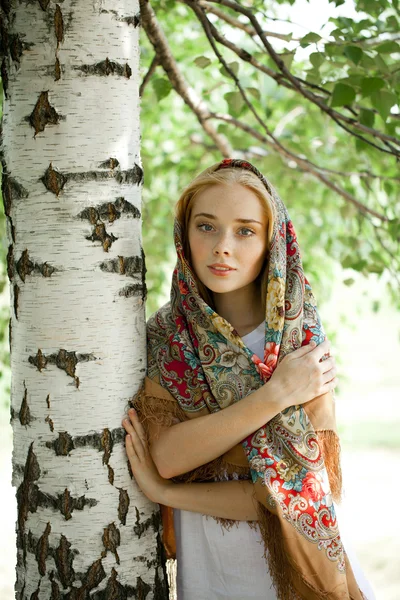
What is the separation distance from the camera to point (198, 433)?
5.76 feet

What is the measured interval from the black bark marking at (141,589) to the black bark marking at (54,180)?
1003 mm

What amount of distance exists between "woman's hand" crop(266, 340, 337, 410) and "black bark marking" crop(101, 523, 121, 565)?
53cm

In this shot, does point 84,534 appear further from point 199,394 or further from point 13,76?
point 13,76

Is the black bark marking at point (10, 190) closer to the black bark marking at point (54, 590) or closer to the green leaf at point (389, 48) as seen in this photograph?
the black bark marking at point (54, 590)

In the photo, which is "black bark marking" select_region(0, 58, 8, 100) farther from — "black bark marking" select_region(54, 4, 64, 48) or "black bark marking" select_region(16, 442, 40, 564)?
"black bark marking" select_region(16, 442, 40, 564)

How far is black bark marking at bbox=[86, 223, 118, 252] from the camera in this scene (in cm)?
169

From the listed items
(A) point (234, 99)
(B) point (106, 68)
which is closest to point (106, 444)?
(B) point (106, 68)

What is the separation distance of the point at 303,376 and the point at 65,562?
755 millimetres

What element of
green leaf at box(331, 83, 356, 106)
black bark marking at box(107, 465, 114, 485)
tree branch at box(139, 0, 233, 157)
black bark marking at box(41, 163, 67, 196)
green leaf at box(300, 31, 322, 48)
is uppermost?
tree branch at box(139, 0, 233, 157)

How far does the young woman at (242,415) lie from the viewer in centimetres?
174

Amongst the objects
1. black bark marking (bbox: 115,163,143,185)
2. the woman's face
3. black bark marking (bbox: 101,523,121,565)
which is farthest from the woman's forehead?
black bark marking (bbox: 101,523,121,565)

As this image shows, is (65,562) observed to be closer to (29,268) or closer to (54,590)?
(54,590)

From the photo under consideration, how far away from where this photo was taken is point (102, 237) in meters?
1.70

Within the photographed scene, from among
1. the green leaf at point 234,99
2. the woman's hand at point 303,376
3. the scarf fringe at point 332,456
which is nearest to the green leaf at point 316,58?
the green leaf at point 234,99
